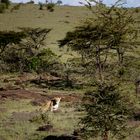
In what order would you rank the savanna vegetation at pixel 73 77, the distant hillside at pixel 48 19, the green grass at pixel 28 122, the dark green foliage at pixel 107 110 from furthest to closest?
the distant hillside at pixel 48 19
the green grass at pixel 28 122
the savanna vegetation at pixel 73 77
the dark green foliage at pixel 107 110

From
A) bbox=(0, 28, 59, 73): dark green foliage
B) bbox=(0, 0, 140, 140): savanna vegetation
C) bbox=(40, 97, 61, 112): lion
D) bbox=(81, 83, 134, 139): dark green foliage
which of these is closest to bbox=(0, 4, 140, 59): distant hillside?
bbox=(0, 0, 140, 140): savanna vegetation

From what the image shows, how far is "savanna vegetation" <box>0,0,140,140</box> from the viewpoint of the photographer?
1666cm

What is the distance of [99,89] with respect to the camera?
654 inches

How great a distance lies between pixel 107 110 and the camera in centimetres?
A: 1633

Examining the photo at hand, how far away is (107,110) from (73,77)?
22.8 meters

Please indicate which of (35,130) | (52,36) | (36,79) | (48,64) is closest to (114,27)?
(35,130)

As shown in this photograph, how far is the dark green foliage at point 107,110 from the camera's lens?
53.6ft

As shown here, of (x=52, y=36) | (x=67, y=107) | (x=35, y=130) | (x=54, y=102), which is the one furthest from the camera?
(x=52, y=36)

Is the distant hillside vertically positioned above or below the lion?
above

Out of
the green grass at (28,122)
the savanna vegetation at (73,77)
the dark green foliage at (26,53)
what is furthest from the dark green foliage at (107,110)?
the dark green foliage at (26,53)

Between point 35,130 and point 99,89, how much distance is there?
4.23 m

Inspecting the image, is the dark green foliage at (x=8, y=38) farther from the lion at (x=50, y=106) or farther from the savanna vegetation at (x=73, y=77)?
the lion at (x=50, y=106)

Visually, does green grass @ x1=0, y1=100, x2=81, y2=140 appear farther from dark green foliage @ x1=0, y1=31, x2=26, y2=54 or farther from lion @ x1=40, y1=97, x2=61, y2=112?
dark green foliage @ x1=0, y1=31, x2=26, y2=54

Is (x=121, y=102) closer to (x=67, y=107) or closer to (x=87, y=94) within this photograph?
(x=87, y=94)
